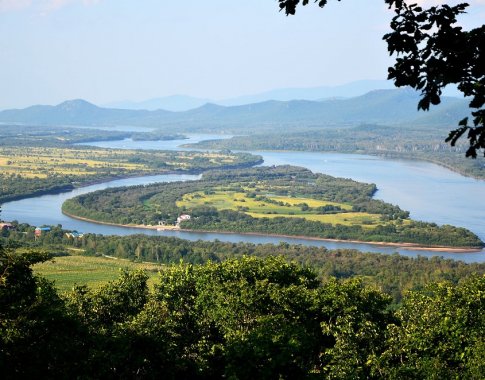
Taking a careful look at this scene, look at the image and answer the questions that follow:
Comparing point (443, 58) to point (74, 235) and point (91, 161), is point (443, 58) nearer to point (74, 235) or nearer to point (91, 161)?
point (74, 235)

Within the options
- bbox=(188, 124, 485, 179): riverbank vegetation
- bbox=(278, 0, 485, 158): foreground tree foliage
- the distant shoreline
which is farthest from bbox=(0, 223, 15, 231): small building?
bbox=(188, 124, 485, 179): riverbank vegetation

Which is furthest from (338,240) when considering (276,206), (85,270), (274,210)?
(85,270)

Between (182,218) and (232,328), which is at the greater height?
(232,328)

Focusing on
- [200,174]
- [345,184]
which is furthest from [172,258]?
A: [200,174]

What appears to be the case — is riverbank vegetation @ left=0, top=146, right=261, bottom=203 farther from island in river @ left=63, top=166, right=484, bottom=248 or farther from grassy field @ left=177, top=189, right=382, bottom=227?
grassy field @ left=177, top=189, right=382, bottom=227

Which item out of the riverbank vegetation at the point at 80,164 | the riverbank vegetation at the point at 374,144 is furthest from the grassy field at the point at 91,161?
the riverbank vegetation at the point at 374,144

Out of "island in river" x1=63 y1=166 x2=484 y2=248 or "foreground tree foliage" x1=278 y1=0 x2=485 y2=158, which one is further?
"island in river" x1=63 y1=166 x2=484 y2=248
